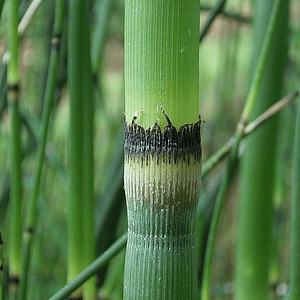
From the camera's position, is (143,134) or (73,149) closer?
(143,134)

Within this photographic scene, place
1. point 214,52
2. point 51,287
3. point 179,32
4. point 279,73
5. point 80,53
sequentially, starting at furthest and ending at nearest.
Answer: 1. point 214,52
2. point 51,287
3. point 279,73
4. point 80,53
5. point 179,32

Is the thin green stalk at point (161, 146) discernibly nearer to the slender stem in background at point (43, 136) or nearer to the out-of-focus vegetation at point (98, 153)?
the slender stem in background at point (43, 136)

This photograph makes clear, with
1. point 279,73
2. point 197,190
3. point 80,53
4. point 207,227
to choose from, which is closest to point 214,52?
point 207,227

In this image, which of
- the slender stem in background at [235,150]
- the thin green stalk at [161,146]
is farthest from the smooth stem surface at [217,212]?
the thin green stalk at [161,146]

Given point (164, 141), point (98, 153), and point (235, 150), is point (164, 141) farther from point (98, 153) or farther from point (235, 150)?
point (98, 153)

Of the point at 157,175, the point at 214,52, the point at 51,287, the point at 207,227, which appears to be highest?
the point at 214,52

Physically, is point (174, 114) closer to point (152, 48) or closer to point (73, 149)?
point (152, 48)

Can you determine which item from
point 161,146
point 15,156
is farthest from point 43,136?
point 161,146
